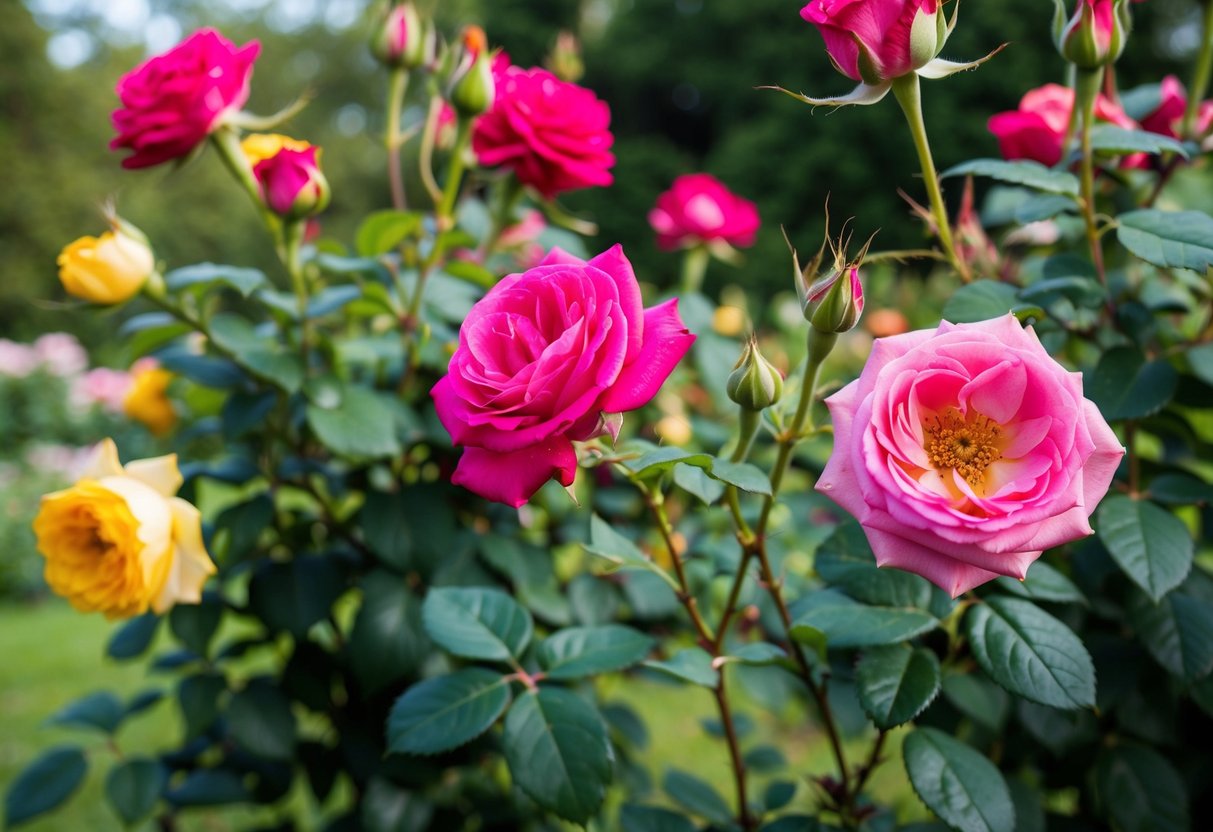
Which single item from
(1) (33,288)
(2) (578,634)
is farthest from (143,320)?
(1) (33,288)

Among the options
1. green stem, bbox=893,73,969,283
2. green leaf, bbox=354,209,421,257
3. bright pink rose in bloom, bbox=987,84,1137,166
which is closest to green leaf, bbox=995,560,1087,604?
green stem, bbox=893,73,969,283

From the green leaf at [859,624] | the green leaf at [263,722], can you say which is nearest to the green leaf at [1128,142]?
the green leaf at [859,624]

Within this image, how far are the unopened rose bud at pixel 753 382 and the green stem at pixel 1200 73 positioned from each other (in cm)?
54

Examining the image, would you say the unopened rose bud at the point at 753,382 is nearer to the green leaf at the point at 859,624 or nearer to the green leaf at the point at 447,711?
the green leaf at the point at 859,624

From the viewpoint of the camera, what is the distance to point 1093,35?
61 centimetres

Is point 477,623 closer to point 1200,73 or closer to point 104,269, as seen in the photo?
point 104,269

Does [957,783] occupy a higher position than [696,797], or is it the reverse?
[957,783]

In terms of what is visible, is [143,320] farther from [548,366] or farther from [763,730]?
[763,730]

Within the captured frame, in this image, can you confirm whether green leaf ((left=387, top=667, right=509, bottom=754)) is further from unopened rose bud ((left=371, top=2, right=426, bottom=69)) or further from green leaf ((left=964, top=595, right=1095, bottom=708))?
unopened rose bud ((left=371, top=2, right=426, bottom=69))

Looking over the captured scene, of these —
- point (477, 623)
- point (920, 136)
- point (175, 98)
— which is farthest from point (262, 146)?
point (920, 136)

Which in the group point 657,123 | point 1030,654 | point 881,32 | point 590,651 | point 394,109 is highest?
point 881,32

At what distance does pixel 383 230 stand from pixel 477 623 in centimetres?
42

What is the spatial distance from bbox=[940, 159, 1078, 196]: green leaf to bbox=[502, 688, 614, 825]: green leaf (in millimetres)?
458

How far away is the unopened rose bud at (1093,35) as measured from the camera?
605 millimetres
